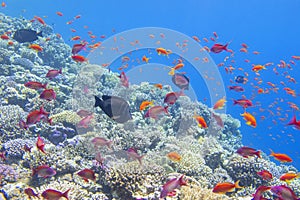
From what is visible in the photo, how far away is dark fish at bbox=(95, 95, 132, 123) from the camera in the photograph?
13.8 ft

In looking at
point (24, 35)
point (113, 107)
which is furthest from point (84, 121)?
point (24, 35)

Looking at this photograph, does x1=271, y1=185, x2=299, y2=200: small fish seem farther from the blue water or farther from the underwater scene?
the blue water

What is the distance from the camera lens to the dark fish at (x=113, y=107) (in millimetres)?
4195

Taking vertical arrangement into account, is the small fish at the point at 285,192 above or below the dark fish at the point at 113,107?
below

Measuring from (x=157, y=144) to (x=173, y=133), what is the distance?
2.17 metres

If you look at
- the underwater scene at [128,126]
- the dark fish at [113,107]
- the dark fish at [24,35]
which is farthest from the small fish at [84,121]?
the dark fish at [24,35]

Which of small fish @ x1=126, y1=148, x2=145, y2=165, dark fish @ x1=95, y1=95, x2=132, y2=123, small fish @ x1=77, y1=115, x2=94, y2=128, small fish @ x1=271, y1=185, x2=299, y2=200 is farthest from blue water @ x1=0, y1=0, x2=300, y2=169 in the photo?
dark fish @ x1=95, y1=95, x2=132, y2=123

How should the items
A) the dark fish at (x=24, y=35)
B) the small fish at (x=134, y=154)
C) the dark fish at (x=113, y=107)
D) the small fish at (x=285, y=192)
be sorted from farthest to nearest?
the dark fish at (x=24, y=35), the small fish at (x=134, y=154), the dark fish at (x=113, y=107), the small fish at (x=285, y=192)

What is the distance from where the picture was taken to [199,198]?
511 cm

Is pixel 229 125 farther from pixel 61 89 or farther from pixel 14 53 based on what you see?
pixel 14 53

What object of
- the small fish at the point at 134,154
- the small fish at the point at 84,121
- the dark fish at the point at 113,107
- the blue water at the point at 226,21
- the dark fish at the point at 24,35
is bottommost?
the small fish at the point at 134,154

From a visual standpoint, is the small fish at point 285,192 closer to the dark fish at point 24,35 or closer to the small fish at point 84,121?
the small fish at point 84,121

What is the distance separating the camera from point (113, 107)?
4473 mm

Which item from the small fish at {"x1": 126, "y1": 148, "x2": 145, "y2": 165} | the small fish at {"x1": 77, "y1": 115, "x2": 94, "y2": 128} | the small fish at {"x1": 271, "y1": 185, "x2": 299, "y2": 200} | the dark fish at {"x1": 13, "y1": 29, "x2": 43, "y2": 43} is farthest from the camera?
the dark fish at {"x1": 13, "y1": 29, "x2": 43, "y2": 43}
